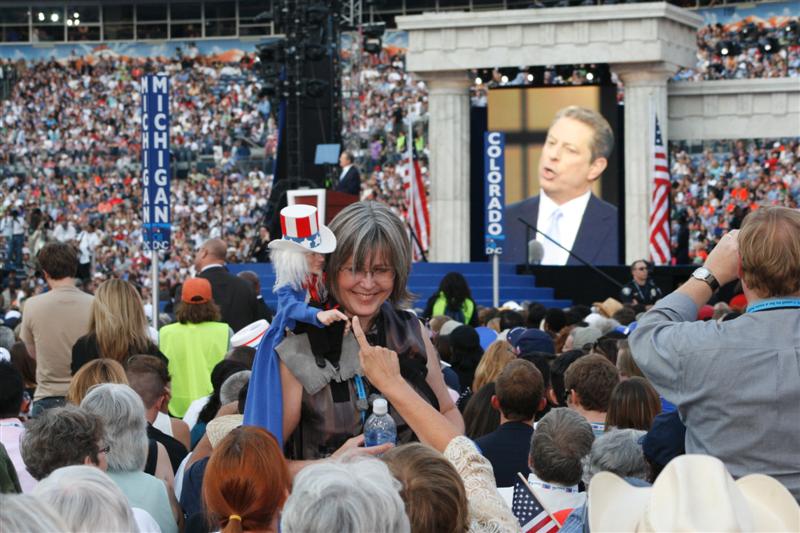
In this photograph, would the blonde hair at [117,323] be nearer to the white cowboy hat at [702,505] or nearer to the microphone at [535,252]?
the white cowboy hat at [702,505]

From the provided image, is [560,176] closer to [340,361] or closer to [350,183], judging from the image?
[350,183]

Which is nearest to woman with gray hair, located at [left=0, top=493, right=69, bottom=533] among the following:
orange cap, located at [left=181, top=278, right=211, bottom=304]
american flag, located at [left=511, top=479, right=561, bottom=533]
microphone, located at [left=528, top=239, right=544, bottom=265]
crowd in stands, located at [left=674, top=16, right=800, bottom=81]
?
american flag, located at [left=511, top=479, right=561, bottom=533]

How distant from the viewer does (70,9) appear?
160 feet

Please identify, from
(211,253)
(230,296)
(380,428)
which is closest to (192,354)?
(230,296)

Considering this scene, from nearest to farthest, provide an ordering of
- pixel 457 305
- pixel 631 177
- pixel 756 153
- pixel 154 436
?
pixel 154 436 → pixel 457 305 → pixel 631 177 → pixel 756 153

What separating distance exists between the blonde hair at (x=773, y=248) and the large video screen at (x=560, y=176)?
1982 cm

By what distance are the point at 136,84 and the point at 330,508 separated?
135 ft

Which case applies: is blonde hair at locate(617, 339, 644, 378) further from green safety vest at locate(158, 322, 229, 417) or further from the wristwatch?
the wristwatch

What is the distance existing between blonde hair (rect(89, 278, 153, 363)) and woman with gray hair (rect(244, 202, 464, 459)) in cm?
367

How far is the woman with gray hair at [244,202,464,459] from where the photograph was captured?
4.09 metres

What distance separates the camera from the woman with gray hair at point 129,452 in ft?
16.3

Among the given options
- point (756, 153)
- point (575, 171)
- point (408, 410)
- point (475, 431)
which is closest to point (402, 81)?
point (756, 153)

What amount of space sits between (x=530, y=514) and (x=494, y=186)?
1354 centimetres

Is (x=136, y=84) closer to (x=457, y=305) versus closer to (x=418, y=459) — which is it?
(x=457, y=305)
